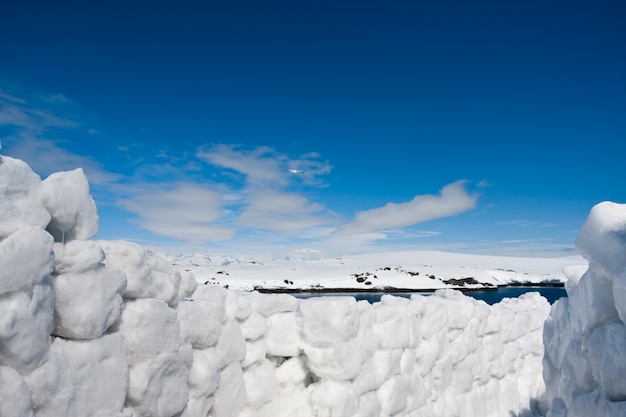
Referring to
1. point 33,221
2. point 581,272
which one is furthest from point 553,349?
point 33,221

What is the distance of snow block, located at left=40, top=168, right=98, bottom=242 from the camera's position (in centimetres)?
198

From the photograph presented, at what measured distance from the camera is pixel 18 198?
1813 mm

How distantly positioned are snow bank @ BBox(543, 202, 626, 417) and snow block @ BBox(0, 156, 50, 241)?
2669 millimetres

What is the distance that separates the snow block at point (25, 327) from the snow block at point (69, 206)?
12.1 inches

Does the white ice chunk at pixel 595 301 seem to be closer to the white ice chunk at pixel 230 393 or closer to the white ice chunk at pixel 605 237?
the white ice chunk at pixel 605 237

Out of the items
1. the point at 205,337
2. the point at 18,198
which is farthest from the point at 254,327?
the point at 18,198

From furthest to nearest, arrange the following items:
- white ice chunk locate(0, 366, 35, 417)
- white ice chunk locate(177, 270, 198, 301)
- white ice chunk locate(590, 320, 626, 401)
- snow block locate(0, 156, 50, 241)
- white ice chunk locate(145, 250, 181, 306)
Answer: white ice chunk locate(177, 270, 198, 301), white ice chunk locate(145, 250, 181, 306), white ice chunk locate(590, 320, 626, 401), snow block locate(0, 156, 50, 241), white ice chunk locate(0, 366, 35, 417)

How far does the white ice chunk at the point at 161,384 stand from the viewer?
230 cm

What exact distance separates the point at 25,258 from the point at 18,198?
0.28 meters

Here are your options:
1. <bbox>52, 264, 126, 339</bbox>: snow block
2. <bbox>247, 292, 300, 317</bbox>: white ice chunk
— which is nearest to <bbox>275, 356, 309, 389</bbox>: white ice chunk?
<bbox>247, 292, 300, 317</bbox>: white ice chunk

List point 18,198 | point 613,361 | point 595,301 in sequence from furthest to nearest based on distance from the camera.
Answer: point 595,301
point 613,361
point 18,198

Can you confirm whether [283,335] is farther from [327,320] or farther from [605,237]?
[605,237]

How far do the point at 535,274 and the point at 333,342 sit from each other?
241 ft

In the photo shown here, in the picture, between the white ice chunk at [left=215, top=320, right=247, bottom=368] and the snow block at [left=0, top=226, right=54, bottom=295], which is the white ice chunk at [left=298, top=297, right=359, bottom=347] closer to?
the white ice chunk at [left=215, top=320, right=247, bottom=368]
